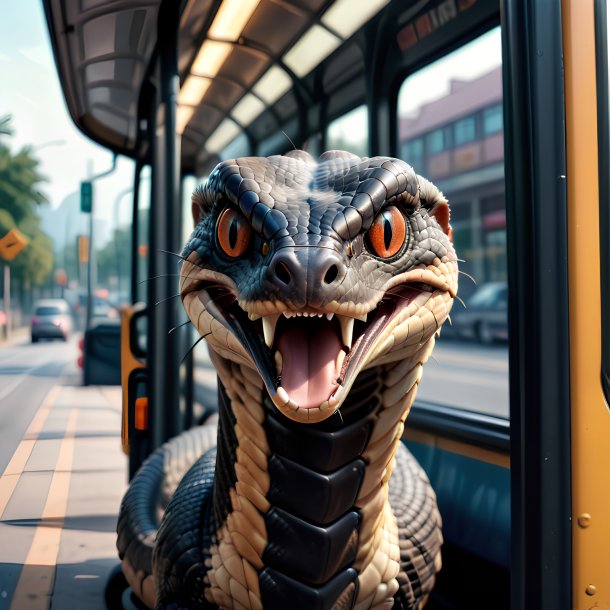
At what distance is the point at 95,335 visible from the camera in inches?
70.1

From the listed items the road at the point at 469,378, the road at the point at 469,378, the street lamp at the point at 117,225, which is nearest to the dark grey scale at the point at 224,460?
the street lamp at the point at 117,225

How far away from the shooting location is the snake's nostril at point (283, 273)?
982mm

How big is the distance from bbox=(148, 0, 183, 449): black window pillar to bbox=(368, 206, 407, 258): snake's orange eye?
1078 millimetres

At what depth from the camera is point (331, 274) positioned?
100cm

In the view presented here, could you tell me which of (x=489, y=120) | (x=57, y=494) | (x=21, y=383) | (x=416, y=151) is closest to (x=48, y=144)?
(x=21, y=383)

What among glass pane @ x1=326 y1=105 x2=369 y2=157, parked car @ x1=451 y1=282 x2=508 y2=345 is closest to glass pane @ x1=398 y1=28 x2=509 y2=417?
parked car @ x1=451 y1=282 x2=508 y2=345

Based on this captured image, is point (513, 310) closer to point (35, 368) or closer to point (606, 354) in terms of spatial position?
point (606, 354)

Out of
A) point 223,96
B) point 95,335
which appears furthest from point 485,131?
point 95,335

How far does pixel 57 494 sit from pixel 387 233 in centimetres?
97

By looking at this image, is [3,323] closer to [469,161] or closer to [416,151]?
[469,161]

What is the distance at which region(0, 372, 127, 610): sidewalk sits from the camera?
4.48 feet

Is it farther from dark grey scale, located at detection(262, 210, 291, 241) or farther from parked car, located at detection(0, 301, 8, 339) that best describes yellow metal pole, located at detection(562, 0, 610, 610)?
parked car, located at detection(0, 301, 8, 339)

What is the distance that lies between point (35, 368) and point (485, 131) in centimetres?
1577

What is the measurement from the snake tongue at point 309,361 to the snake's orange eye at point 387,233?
0.60 feet
